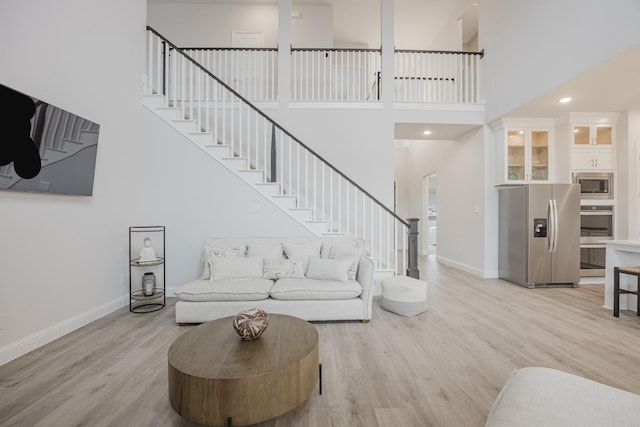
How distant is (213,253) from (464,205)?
4.92 meters

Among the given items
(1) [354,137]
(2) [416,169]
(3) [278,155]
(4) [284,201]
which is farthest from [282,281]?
(2) [416,169]

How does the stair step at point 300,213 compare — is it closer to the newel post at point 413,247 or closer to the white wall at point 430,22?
the newel post at point 413,247

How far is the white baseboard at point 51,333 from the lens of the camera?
2.31 m

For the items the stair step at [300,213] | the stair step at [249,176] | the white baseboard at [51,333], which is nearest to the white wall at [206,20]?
the stair step at [249,176]

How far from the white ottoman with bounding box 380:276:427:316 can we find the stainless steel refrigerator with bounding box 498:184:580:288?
7.80 ft

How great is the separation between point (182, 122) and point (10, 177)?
7.17ft

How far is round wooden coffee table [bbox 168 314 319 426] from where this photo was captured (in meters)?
1.44

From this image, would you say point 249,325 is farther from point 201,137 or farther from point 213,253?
point 201,137

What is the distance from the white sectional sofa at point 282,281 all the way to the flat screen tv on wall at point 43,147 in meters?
1.49

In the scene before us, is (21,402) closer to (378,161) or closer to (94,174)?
(94,174)

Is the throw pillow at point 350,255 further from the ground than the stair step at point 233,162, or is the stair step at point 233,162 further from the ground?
the stair step at point 233,162

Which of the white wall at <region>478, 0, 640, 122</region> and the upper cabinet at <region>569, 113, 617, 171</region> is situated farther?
the upper cabinet at <region>569, 113, 617, 171</region>

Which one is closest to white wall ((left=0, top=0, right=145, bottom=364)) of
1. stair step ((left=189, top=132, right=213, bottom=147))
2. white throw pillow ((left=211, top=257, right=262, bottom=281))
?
stair step ((left=189, top=132, right=213, bottom=147))

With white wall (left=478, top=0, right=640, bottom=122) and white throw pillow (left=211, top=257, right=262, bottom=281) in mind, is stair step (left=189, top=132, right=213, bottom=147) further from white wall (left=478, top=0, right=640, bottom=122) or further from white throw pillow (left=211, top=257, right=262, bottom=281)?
white wall (left=478, top=0, right=640, bottom=122)
